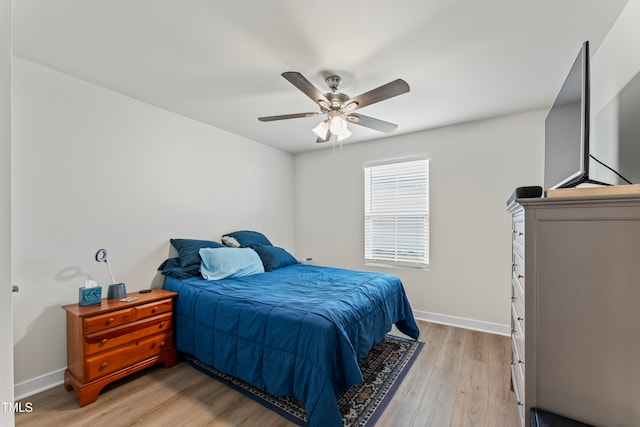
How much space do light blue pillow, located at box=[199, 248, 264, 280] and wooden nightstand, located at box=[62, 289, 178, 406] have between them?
0.44 m

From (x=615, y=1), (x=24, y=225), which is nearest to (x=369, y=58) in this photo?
(x=615, y=1)

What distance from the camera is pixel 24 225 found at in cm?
200

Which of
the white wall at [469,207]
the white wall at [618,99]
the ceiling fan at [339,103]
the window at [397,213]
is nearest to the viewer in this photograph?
the white wall at [618,99]

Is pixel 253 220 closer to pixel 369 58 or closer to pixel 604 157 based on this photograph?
pixel 369 58

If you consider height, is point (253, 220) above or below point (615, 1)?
below

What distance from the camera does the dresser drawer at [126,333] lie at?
1.97 metres

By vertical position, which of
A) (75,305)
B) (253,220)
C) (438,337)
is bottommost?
(438,337)

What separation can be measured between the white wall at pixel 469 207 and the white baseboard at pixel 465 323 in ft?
0.03

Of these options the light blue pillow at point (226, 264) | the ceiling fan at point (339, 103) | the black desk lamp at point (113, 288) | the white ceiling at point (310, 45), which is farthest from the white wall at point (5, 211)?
the light blue pillow at point (226, 264)

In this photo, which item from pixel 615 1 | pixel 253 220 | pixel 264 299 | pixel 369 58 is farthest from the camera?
pixel 253 220

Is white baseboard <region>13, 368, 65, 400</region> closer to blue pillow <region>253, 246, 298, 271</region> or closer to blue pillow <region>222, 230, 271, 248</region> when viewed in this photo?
blue pillow <region>222, 230, 271, 248</region>

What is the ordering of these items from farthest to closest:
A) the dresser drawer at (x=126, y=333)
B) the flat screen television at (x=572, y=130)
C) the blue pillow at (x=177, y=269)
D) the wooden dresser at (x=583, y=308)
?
1. the blue pillow at (x=177, y=269)
2. the dresser drawer at (x=126, y=333)
3. the flat screen television at (x=572, y=130)
4. the wooden dresser at (x=583, y=308)

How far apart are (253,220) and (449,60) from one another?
9.86 ft

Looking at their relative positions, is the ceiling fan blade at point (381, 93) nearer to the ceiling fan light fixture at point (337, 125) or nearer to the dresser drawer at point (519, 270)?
the ceiling fan light fixture at point (337, 125)
